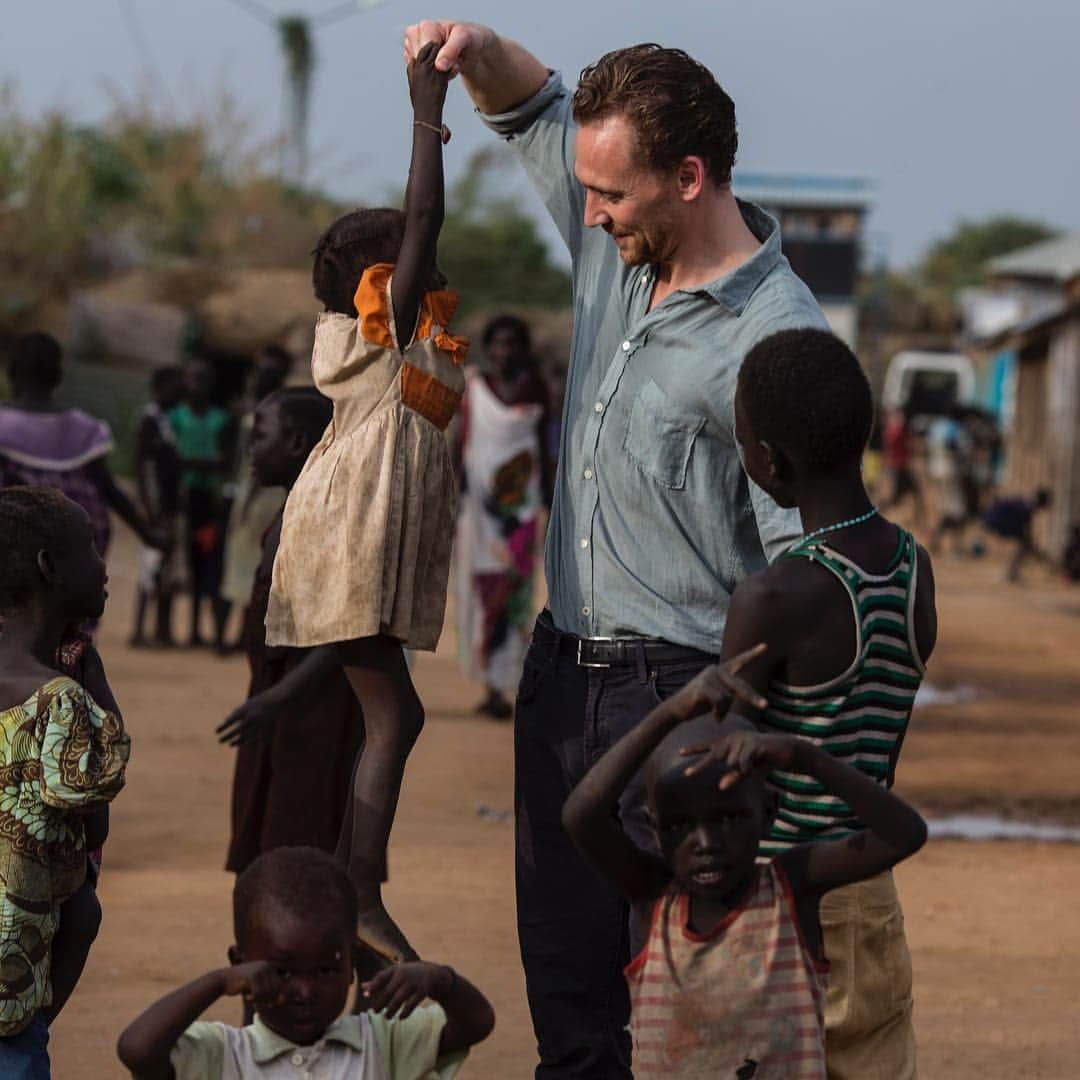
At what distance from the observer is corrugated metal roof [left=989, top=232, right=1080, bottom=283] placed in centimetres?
2807

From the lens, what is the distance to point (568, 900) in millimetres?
3822

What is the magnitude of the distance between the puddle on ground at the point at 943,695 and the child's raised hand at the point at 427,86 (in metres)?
9.57

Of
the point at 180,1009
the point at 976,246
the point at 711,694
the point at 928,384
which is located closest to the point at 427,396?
the point at 711,694

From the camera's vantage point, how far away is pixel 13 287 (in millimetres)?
23516

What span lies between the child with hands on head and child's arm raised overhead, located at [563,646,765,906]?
27 centimetres

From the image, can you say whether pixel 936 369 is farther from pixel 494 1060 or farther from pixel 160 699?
pixel 494 1060

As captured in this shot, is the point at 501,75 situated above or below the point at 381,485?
above

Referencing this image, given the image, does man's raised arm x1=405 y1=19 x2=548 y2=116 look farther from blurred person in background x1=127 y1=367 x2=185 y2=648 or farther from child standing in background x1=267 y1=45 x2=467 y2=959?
blurred person in background x1=127 y1=367 x2=185 y2=648

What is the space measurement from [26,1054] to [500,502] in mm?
7309

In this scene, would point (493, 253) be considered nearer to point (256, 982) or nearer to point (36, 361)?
point (36, 361)

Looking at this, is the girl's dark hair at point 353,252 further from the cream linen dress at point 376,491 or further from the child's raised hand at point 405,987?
the child's raised hand at point 405,987

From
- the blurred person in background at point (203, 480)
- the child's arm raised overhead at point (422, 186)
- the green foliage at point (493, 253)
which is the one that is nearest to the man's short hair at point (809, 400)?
the child's arm raised overhead at point (422, 186)

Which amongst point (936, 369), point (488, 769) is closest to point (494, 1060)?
point (488, 769)

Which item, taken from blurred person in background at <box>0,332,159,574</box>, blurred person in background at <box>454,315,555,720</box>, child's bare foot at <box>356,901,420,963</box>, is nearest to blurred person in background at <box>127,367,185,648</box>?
blurred person in background at <box>454,315,555,720</box>
